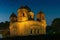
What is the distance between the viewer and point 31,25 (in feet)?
150

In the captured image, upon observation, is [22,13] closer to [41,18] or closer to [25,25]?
[25,25]

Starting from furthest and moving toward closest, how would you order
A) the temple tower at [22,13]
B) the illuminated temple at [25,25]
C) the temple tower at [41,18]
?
the temple tower at [41,18]
the temple tower at [22,13]
the illuminated temple at [25,25]

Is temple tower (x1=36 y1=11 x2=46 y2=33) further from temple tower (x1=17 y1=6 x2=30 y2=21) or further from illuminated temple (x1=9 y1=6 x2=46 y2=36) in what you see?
temple tower (x1=17 y1=6 x2=30 y2=21)

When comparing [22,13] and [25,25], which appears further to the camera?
[22,13]

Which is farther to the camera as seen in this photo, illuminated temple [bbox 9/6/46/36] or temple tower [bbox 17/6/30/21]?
temple tower [bbox 17/6/30/21]

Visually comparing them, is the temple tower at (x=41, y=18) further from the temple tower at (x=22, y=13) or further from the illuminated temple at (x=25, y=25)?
the temple tower at (x=22, y=13)

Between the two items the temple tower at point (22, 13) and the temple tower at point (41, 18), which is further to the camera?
the temple tower at point (41, 18)

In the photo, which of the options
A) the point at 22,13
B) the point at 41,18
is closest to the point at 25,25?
the point at 22,13

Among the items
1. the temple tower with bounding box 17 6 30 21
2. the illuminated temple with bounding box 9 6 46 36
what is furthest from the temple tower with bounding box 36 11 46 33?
the temple tower with bounding box 17 6 30 21

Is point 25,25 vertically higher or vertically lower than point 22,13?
lower

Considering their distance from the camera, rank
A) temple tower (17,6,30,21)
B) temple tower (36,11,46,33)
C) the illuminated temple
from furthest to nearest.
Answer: temple tower (36,11,46,33) < temple tower (17,6,30,21) < the illuminated temple

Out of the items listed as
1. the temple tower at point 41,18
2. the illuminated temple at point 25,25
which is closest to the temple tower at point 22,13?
the illuminated temple at point 25,25

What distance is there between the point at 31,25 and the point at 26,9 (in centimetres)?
614

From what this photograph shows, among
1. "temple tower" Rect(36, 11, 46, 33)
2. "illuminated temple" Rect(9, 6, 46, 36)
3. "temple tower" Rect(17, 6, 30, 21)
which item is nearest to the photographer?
"illuminated temple" Rect(9, 6, 46, 36)
